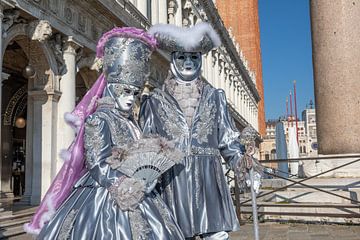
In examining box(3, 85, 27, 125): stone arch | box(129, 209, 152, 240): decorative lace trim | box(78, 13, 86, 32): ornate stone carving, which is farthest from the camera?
box(3, 85, 27, 125): stone arch

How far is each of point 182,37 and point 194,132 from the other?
68cm

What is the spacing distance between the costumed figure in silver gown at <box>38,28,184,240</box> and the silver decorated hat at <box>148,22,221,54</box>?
0.81 ft

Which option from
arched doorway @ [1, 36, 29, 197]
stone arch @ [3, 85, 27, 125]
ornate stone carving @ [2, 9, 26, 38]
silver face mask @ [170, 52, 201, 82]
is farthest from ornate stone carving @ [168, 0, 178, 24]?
silver face mask @ [170, 52, 201, 82]

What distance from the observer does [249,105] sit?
177 ft

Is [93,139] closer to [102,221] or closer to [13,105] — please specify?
[102,221]

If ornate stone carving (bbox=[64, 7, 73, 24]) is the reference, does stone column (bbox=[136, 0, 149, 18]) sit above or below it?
above

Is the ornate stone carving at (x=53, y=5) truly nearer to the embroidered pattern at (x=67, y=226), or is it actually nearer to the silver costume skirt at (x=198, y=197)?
the silver costume skirt at (x=198, y=197)

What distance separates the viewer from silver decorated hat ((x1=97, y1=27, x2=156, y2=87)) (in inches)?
113

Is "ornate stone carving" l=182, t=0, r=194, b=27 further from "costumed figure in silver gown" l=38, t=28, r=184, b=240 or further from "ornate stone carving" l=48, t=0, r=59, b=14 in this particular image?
"costumed figure in silver gown" l=38, t=28, r=184, b=240

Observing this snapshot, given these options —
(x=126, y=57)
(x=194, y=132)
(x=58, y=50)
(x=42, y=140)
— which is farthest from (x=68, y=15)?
(x=194, y=132)

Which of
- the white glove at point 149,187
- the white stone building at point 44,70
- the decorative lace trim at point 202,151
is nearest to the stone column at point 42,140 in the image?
the white stone building at point 44,70

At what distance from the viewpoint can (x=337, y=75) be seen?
7.63 metres

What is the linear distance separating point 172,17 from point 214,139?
18510 millimetres

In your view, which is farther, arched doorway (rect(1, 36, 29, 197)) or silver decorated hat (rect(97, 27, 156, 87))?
arched doorway (rect(1, 36, 29, 197))
